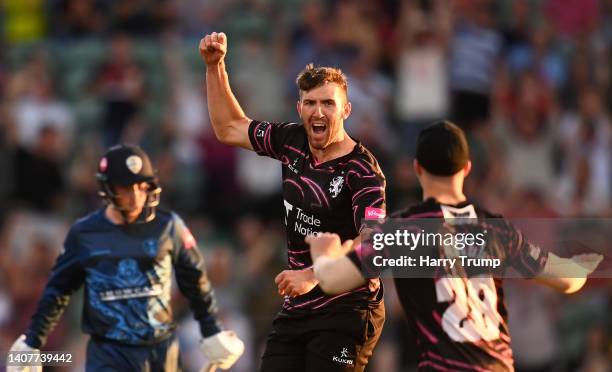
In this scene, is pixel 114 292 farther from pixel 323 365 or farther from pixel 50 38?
pixel 50 38

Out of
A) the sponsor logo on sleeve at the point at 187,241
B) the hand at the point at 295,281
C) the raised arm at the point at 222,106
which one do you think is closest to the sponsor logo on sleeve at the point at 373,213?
the hand at the point at 295,281

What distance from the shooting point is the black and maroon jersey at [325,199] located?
7.59 m

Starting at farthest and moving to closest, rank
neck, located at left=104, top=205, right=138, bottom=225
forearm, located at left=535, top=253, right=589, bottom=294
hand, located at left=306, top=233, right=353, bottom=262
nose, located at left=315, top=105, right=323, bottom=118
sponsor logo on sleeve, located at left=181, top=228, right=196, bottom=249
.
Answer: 1. sponsor logo on sleeve, located at left=181, top=228, right=196, bottom=249
2. neck, located at left=104, top=205, right=138, bottom=225
3. nose, located at left=315, top=105, right=323, bottom=118
4. forearm, located at left=535, top=253, right=589, bottom=294
5. hand, located at left=306, top=233, right=353, bottom=262

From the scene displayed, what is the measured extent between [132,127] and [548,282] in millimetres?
9182

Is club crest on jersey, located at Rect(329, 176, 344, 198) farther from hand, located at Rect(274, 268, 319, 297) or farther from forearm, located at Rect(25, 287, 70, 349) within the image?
forearm, located at Rect(25, 287, 70, 349)

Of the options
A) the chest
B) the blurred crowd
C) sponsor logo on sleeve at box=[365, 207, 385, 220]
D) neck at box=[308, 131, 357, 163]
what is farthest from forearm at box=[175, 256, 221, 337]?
the blurred crowd

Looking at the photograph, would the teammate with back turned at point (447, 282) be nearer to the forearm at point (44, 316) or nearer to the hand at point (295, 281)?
the hand at point (295, 281)

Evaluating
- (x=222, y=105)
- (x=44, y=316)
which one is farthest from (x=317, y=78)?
(x=44, y=316)

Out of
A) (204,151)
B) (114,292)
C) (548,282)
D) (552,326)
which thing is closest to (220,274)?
(204,151)

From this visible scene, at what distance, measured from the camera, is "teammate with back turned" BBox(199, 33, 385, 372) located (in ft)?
25.2

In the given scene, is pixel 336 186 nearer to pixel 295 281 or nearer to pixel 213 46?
pixel 295 281

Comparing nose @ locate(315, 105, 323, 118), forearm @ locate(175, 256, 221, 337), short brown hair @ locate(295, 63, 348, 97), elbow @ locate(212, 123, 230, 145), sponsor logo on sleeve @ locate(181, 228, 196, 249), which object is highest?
short brown hair @ locate(295, 63, 348, 97)

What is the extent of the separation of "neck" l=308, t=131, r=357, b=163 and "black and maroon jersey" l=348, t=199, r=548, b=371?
123 centimetres

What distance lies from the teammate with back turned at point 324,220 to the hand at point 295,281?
38cm
